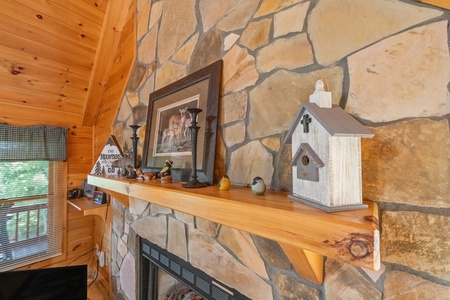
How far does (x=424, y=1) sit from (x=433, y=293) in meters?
0.74

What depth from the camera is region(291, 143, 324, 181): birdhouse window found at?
53 cm

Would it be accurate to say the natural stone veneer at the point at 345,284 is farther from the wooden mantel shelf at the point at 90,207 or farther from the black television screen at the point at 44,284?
the wooden mantel shelf at the point at 90,207

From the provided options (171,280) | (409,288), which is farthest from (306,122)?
(171,280)

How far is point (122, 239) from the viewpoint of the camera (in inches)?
69.6

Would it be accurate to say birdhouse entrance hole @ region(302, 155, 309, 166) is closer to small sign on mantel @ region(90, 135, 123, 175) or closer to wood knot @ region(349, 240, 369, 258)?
wood knot @ region(349, 240, 369, 258)

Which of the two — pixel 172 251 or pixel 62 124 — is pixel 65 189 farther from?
pixel 172 251

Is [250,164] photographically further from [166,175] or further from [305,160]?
[166,175]

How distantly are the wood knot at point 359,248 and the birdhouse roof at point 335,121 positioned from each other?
0.24 m

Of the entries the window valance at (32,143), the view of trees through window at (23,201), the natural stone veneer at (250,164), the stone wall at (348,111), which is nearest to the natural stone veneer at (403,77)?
the stone wall at (348,111)

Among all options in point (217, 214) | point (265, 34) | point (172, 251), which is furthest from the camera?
point (172, 251)

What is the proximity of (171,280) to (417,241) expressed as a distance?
152 cm

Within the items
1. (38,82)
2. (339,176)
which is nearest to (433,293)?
(339,176)

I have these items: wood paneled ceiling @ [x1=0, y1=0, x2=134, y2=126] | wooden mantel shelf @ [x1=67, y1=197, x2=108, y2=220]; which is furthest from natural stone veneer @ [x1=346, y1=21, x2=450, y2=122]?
wooden mantel shelf @ [x1=67, y1=197, x2=108, y2=220]

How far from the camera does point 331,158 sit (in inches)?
19.7
